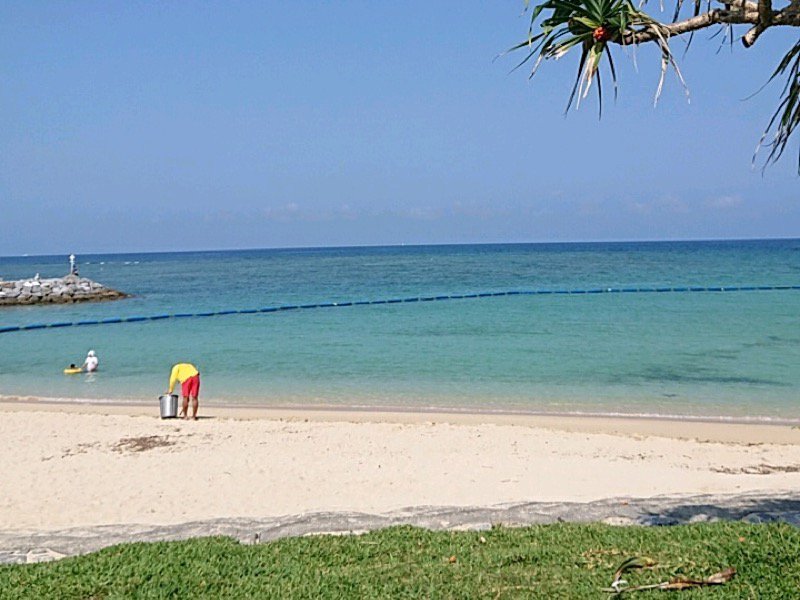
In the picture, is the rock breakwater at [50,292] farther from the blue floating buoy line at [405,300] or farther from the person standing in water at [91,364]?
the person standing in water at [91,364]

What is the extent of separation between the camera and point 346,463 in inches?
369

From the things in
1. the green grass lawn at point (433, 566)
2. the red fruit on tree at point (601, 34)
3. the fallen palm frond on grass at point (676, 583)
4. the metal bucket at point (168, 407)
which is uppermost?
the red fruit on tree at point (601, 34)

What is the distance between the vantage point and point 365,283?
5341 centimetres

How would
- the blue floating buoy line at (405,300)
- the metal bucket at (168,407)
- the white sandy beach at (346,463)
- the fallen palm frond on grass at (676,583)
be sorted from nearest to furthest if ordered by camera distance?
the fallen palm frond on grass at (676,583) < the white sandy beach at (346,463) < the metal bucket at (168,407) < the blue floating buoy line at (405,300)

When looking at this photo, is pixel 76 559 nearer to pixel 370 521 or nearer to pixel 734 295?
pixel 370 521

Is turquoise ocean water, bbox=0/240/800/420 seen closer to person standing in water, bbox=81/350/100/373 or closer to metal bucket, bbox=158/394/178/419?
person standing in water, bbox=81/350/100/373

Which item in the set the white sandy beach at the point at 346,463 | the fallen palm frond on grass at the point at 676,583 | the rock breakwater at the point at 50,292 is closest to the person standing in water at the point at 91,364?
the white sandy beach at the point at 346,463

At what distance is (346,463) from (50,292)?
35.7 m

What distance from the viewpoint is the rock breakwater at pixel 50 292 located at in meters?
39.8

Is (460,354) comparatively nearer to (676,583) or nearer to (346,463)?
(346,463)

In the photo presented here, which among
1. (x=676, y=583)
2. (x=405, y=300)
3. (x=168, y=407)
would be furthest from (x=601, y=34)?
(x=405, y=300)

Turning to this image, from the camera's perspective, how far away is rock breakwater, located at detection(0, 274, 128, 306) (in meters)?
39.8

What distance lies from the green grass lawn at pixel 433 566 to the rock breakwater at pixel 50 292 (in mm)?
38691

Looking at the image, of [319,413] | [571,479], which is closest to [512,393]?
[319,413]
